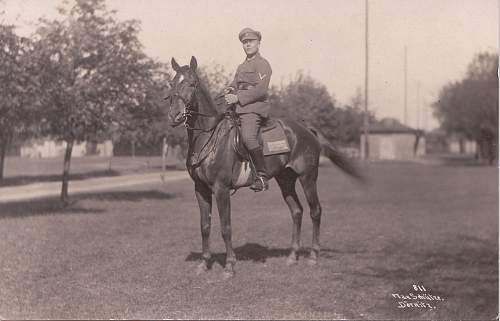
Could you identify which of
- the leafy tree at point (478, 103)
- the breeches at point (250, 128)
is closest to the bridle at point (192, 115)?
the breeches at point (250, 128)

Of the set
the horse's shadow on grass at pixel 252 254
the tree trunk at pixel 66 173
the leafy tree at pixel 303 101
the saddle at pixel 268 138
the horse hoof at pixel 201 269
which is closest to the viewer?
the leafy tree at pixel 303 101

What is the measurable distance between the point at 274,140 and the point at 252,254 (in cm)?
289

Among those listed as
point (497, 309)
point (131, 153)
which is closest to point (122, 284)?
point (131, 153)

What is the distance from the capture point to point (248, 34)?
4.46m

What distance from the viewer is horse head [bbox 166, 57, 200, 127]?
449 centimetres

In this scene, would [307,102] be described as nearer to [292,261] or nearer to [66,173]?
[292,261]

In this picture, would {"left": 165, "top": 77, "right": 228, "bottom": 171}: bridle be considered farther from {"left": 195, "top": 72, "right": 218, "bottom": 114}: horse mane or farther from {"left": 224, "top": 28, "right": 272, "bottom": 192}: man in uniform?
{"left": 224, "top": 28, "right": 272, "bottom": 192}: man in uniform

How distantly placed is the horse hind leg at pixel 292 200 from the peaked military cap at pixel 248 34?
2459mm

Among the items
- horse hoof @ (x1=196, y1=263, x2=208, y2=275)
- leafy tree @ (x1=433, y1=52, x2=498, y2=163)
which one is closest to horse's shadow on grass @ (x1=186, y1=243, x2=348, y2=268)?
horse hoof @ (x1=196, y1=263, x2=208, y2=275)

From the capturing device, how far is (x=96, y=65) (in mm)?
9141

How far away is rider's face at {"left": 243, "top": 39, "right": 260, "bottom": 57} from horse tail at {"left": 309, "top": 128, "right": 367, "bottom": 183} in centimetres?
213

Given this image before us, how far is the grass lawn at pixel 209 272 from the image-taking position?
614cm

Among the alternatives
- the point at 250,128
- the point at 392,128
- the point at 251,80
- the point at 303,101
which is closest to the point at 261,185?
the point at 250,128

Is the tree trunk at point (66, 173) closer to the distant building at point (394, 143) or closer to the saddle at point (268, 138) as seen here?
the saddle at point (268, 138)
